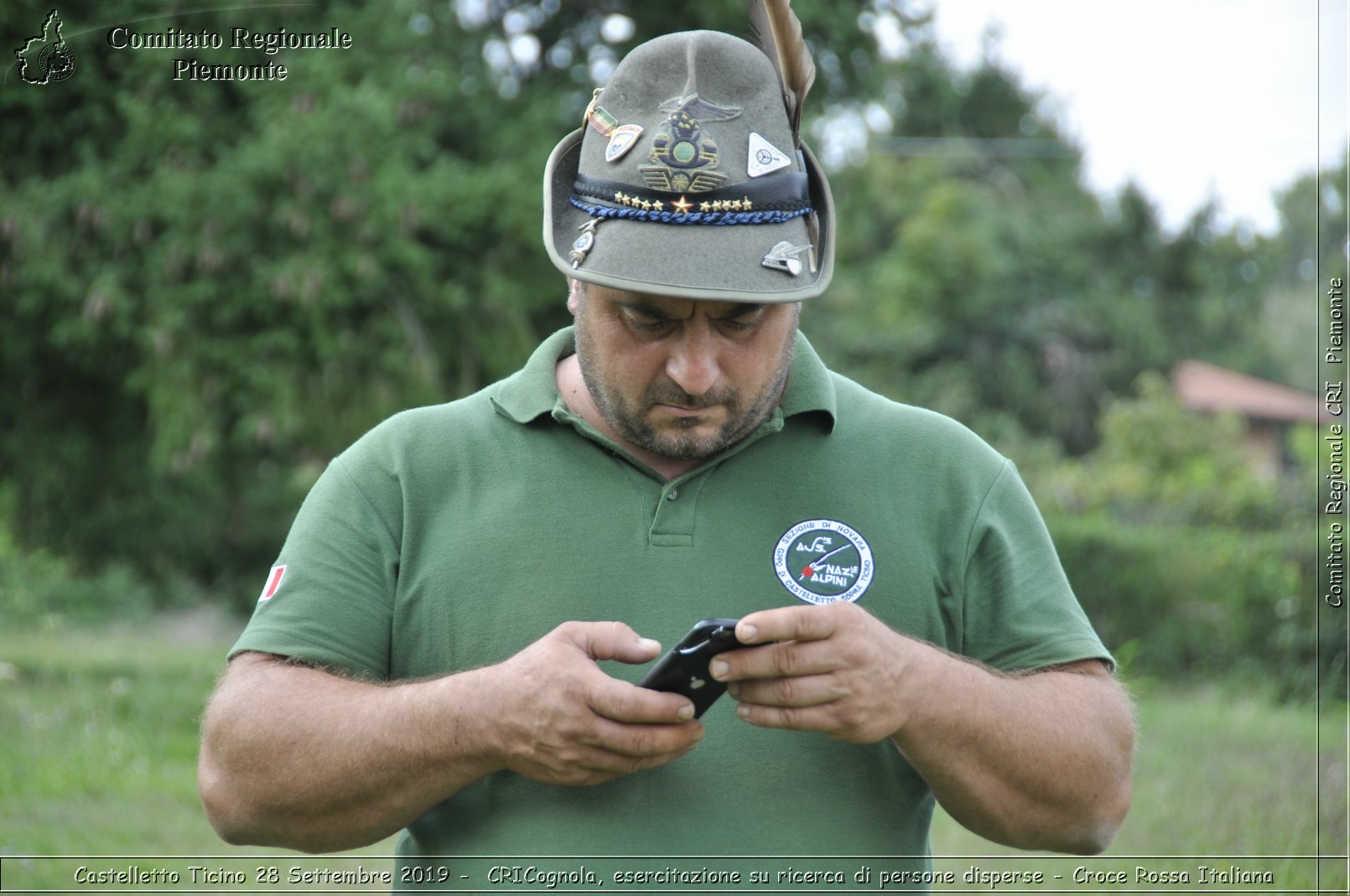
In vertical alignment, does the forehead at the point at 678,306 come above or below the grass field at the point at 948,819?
above

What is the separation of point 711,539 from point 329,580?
67cm

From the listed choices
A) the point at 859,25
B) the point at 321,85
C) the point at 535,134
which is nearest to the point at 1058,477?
the point at 859,25

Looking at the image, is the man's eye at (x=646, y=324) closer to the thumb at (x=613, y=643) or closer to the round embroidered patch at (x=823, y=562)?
the round embroidered patch at (x=823, y=562)

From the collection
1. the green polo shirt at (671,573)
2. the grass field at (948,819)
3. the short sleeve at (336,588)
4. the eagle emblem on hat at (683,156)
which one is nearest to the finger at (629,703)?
the green polo shirt at (671,573)

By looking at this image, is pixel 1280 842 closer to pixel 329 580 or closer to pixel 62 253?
pixel 329 580

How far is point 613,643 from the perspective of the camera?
1934 millimetres

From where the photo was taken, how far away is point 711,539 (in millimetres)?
2264

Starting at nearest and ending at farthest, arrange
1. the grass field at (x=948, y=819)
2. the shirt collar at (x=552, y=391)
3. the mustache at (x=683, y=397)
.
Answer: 1. the mustache at (x=683, y=397)
2. the shirt collar at (x=552, y=391)
3. the grass field at (x=948, y=819)

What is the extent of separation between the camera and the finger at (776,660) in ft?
6.28

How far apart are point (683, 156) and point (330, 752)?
3.87ft

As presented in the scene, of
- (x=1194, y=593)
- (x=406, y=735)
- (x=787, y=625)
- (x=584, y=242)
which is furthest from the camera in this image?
(x=1194, y=593)

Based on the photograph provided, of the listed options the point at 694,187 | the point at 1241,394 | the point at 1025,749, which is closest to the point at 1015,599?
the point at 1025,749

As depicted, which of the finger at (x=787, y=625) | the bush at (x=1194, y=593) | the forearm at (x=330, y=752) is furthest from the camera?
the bush at (x=1194, y=593)

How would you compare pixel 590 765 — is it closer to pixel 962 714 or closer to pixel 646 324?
pixel 962 714
